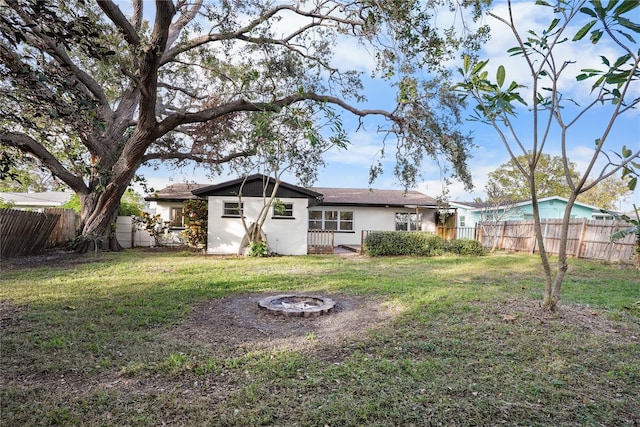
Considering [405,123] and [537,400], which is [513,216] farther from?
[537,400]

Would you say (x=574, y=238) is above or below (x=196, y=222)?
below

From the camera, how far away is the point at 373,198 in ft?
74.3

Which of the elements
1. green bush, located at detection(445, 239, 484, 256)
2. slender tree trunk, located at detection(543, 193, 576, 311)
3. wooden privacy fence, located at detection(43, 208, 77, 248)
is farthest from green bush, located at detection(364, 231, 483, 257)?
wooden privacy fence, located at detection(43, 208, 77, 248)

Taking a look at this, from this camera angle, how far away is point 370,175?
1008cm

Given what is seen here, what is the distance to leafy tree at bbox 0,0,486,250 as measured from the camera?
4027mm

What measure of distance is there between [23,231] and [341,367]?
12.4 metres

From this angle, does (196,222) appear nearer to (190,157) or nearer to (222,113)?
(190,157)

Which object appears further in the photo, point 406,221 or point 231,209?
point 406,221

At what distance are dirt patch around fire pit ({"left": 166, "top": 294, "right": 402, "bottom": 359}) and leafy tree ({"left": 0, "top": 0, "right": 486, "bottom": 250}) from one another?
2.42 metres

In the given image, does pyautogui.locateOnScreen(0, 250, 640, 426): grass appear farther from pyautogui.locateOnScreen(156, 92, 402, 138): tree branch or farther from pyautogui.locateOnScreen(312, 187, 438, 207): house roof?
pyautogui.locateOnScreen(312, 187, 438, 207): house roof

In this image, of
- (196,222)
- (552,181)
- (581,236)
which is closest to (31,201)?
(196,222)


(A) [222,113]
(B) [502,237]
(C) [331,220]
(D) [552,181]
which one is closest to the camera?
(A) [222,113]

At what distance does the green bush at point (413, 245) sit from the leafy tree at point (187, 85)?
19.5 ft

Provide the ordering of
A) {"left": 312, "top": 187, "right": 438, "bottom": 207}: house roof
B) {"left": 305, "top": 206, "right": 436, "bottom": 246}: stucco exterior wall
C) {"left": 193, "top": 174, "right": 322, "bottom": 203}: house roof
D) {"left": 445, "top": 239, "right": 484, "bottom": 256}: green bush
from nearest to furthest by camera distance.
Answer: {"left": 193, "top": 174, "right": 322, "bottom": 203}: house roof
{"left": 445, "top": 239, "right": 484, "bottom": 256}: green bush
{"left": 312, "top": 187, "right": 438, "bottom": 207}: house roof
{"left": 305, "top": 206, "right": 436, "bottom": 246}: stucco exterior wall
